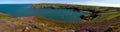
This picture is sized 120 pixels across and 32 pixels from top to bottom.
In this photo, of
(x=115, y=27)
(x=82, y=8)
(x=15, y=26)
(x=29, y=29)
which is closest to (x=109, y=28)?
(x=115, y=27)

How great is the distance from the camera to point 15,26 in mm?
28578

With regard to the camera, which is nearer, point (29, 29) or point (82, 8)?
point (29, 29)

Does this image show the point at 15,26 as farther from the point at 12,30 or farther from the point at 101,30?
the point at 101,30

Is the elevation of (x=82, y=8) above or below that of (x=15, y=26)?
below

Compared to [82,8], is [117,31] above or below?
above

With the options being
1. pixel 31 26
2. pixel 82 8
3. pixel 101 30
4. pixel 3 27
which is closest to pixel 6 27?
pixel 3 27

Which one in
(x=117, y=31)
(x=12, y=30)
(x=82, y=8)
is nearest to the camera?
(x=117, y=31)

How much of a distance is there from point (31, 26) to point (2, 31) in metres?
2.63

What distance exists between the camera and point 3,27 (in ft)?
90.9

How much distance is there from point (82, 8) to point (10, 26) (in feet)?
279

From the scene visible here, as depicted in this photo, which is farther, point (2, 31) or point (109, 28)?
point (2, 31)

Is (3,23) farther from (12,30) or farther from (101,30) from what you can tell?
(101,30)

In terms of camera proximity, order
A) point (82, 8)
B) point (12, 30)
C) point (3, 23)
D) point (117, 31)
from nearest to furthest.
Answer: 1. point (117, 31)
2. point (12, 30)
3. point (3, 23)
4. point (82, 8)

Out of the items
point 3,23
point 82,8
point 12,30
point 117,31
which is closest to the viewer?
Result: point 117,31
